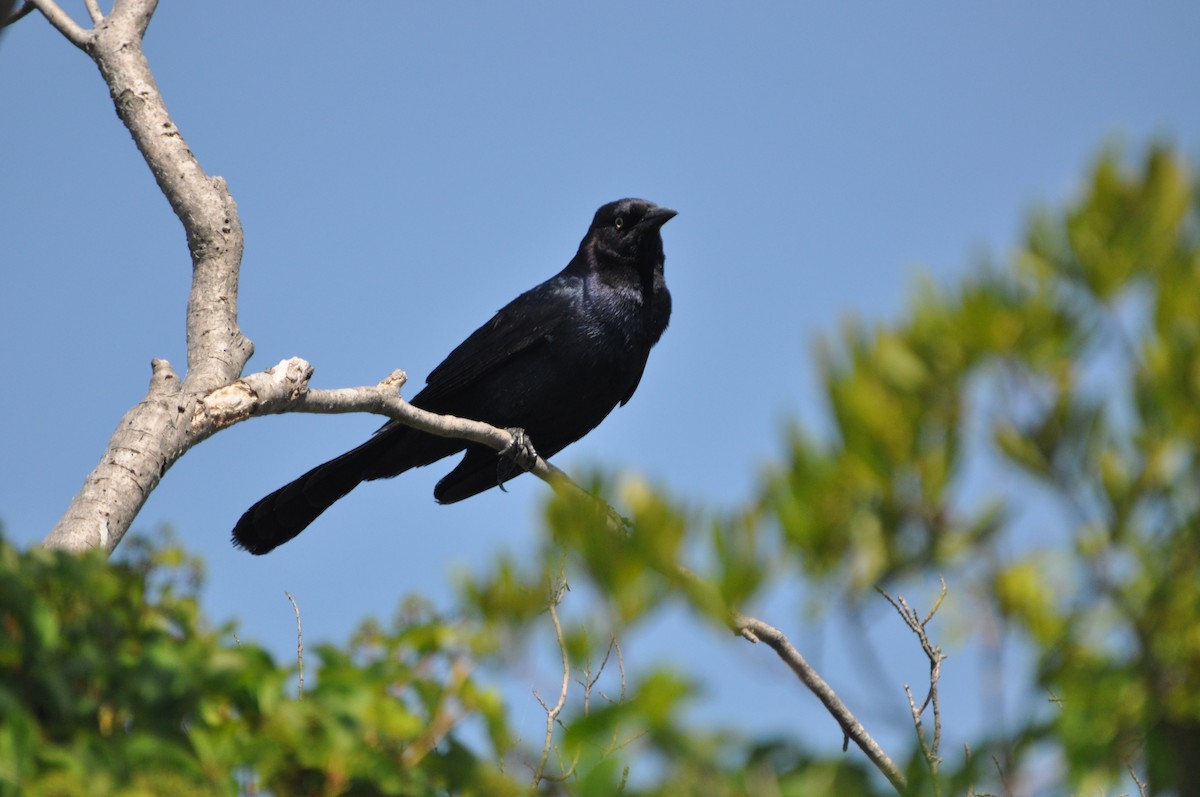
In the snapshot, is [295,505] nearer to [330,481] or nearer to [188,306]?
[330,481]

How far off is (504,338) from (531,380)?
345 millimetres

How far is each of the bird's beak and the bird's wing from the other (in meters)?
0.57

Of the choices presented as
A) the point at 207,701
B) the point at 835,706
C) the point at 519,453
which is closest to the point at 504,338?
the point at 519,453

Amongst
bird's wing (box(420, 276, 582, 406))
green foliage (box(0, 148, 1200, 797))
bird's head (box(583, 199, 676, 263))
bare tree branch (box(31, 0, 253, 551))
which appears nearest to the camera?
green foliage (box(0, 148, 1200, 797))

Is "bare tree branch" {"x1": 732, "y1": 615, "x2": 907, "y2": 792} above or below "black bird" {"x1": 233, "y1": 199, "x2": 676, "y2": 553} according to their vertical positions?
below

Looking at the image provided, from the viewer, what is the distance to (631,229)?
22.7ft

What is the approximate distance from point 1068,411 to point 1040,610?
0.25 metres

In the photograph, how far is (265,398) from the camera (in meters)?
4.07

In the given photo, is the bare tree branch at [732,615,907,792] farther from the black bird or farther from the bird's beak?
the bird's beak

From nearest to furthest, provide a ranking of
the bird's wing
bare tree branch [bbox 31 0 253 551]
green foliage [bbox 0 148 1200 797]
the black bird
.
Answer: green foliage [bbox 0 148 1200 797] → bare tree branch [bbox 31 0 253 551] → the black bird → the bird's wing

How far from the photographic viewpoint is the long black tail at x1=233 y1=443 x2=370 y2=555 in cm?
590

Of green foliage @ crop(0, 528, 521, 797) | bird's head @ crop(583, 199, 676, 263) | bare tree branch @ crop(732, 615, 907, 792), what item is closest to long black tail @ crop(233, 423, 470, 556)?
bird's head @ crop(583, 199, 676, 263)

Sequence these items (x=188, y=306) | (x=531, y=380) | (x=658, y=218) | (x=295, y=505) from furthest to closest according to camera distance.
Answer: (x=658, y=218) → (x=531, y=380) → (x=295, y=505) → (x=188, y=306)

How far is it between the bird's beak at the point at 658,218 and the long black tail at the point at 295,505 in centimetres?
209
